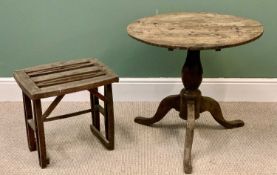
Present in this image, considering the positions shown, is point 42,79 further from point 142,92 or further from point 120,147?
point 142,92

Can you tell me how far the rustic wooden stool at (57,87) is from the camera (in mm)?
1848

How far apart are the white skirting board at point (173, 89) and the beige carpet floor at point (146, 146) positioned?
79 millimetres

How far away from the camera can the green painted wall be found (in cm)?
237

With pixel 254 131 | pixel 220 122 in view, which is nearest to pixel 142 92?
pixel 220 122

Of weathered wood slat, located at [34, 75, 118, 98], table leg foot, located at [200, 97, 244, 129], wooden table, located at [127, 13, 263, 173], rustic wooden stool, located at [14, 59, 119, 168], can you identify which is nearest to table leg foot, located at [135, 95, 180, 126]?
wooden table, located at [127, 13, 263, 173]

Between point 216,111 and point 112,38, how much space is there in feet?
2.38

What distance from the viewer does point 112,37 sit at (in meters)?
2.45

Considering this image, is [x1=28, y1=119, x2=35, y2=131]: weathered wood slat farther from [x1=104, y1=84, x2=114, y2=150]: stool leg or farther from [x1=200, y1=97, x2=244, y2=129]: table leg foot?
[x1=200, y1=97, x2=244, y2=129]: table leg foot

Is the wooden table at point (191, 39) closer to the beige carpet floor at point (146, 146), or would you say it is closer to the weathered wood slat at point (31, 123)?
the beige carpet floor at point (146, 146)

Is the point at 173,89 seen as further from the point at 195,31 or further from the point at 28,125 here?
the point at 28,125

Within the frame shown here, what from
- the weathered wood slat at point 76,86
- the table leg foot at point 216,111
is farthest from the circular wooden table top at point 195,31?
the table leg foot at point 216,111

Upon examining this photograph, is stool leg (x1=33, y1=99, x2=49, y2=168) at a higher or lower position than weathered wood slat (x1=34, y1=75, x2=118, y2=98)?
lower

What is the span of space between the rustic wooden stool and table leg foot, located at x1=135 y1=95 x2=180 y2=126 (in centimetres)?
26

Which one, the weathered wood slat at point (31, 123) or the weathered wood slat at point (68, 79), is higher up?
the weathered wood slat at point (68, 79)
